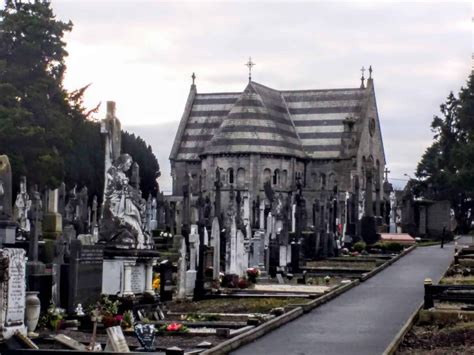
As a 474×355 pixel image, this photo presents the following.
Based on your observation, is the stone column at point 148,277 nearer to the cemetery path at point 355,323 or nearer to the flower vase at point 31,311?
the cemetery path at point 355,323

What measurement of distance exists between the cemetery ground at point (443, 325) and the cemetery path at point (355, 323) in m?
0.40

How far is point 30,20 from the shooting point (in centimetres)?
5266

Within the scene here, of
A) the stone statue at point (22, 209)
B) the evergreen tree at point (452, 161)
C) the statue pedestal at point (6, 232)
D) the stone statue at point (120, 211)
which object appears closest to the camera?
the statue pedestal at point (6, 232)

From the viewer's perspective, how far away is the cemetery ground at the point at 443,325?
14.9 m

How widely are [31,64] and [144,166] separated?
33.4 meters

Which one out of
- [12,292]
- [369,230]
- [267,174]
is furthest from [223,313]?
[267,174]

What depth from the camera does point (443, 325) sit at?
1748cm

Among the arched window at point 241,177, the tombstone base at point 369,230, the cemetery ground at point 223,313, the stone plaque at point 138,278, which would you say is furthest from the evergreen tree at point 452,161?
the stone plaque at point 138,278

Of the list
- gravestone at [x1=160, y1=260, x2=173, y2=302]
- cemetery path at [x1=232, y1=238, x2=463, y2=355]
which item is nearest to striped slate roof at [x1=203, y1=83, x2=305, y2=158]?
cemetery path at [x1=232, y1=238, x2=463, y2=355]

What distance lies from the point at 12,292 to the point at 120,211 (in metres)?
6.66

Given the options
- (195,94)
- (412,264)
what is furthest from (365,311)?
(195,94)

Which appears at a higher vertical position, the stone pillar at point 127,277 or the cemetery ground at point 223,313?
the stone pillar at point 127,277

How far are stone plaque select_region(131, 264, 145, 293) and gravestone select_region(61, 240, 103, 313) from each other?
42.6 inches

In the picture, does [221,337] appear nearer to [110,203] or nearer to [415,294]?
[110,203]
